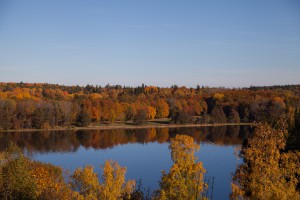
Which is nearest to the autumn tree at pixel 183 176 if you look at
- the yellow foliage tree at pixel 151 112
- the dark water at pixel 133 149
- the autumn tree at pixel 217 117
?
the dark water at pixel 133 149

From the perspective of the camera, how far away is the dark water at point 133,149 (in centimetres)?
4070

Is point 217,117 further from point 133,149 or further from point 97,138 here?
point 133,149

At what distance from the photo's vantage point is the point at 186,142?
1838 centimetres

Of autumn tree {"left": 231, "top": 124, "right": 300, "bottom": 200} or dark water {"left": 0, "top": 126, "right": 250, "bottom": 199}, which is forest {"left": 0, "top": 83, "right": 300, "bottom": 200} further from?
dark water {"left": 0, "top": 126, "right": 250, "bottom": 199}

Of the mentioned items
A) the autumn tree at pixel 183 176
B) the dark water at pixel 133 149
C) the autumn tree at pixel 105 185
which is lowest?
the dark water at pixel 133 149

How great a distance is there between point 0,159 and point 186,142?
1226 cm

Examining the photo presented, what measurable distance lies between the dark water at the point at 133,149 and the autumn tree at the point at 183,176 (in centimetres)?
1482

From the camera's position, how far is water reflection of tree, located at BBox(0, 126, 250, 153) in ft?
194

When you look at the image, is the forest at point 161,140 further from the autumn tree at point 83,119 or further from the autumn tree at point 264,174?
the autumn tree at point 83,119

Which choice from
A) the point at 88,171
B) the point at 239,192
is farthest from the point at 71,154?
the point at 239,192

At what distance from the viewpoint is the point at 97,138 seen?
68.2m

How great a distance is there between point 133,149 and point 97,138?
44.9ft

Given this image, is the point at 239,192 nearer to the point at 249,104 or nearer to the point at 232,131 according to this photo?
the point at 232,131

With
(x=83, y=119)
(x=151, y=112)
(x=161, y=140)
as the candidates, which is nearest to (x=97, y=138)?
(x=161, y=140)
